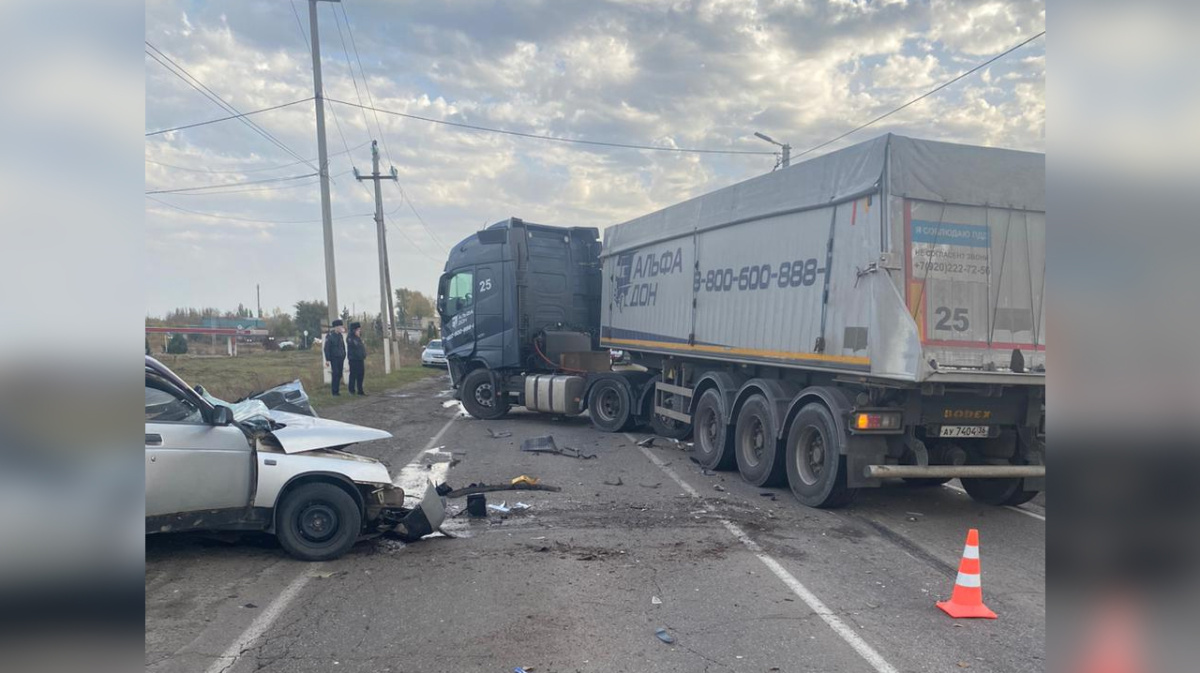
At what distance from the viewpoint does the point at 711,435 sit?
10.4 metres

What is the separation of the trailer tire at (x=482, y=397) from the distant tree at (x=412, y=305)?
5418 centimetres

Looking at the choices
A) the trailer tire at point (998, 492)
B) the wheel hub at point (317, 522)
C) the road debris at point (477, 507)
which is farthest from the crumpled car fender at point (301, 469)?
the trailer tire at point (998, 492)

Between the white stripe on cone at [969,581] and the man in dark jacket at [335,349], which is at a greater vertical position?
the man in dark jacket at [335,349]

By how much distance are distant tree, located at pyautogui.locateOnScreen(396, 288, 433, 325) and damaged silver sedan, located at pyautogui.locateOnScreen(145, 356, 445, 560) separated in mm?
63924

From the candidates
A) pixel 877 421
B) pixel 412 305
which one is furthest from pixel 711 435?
pixel 412 305

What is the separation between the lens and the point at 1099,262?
1.22 metres

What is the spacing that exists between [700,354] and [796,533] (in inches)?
168

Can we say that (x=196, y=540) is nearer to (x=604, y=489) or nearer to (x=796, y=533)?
(x=604, y=489)

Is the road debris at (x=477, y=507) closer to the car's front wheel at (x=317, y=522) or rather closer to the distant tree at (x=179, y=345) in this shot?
the car's front wheel at (x=317, y=522)

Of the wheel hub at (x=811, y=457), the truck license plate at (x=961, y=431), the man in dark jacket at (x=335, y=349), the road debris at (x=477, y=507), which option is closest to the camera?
the road debris at (x=477, y=507)

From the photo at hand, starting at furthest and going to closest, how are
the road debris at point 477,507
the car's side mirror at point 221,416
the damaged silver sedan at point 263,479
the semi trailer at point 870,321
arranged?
the road debris at point 477,507 < the semi trailer at point 870,321 < the car's side mirror at point 221,416 < the damaged silver sedan at point 263,479

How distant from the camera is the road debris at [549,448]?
11.1 m

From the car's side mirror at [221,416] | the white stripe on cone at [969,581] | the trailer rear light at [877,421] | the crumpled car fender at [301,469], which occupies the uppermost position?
the car's side mirror at [221,416]

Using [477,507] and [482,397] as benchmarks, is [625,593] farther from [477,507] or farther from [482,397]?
[482,397]
